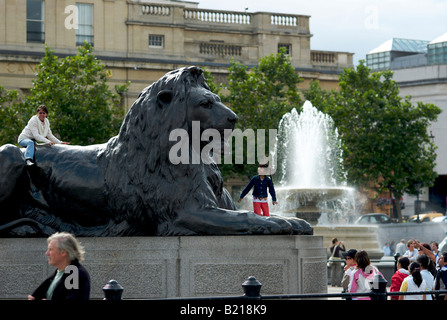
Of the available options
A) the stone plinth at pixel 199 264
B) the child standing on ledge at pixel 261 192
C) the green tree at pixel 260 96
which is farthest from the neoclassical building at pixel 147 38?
the stone plinth at pixel 199 264

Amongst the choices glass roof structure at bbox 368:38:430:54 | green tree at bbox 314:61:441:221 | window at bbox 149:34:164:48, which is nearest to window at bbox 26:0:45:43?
window at bbox 149:34:164:48

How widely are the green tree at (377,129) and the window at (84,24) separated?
48.4 ft

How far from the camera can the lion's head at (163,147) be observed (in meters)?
10.5

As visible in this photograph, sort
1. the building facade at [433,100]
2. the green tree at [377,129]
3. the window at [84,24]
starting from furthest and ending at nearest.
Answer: the building facade at [433,100] < the window at [84,24] < the green tree at [377,129]

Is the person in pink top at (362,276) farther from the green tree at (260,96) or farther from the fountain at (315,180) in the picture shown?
the green tree at (260,96)

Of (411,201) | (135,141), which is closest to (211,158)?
(135,141)

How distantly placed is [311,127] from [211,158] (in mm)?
32264

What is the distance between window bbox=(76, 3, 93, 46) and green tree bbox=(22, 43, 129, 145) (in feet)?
29.7

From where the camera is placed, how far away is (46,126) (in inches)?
486

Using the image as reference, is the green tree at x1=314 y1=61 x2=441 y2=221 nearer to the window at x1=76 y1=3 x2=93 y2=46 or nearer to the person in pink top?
the window at x1=76 y1=3 x2=93 y2=46

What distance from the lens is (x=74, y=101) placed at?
42.8m

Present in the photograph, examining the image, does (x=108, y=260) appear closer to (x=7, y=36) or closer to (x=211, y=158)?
(x=211, y=158)

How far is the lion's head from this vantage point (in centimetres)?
1052

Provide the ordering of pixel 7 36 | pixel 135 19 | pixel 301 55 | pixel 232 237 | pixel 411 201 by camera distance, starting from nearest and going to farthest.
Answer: pixel 232 237 → pixel 7 36 → pixel 135 19 → pixel 301 55 → pixel 411 201
